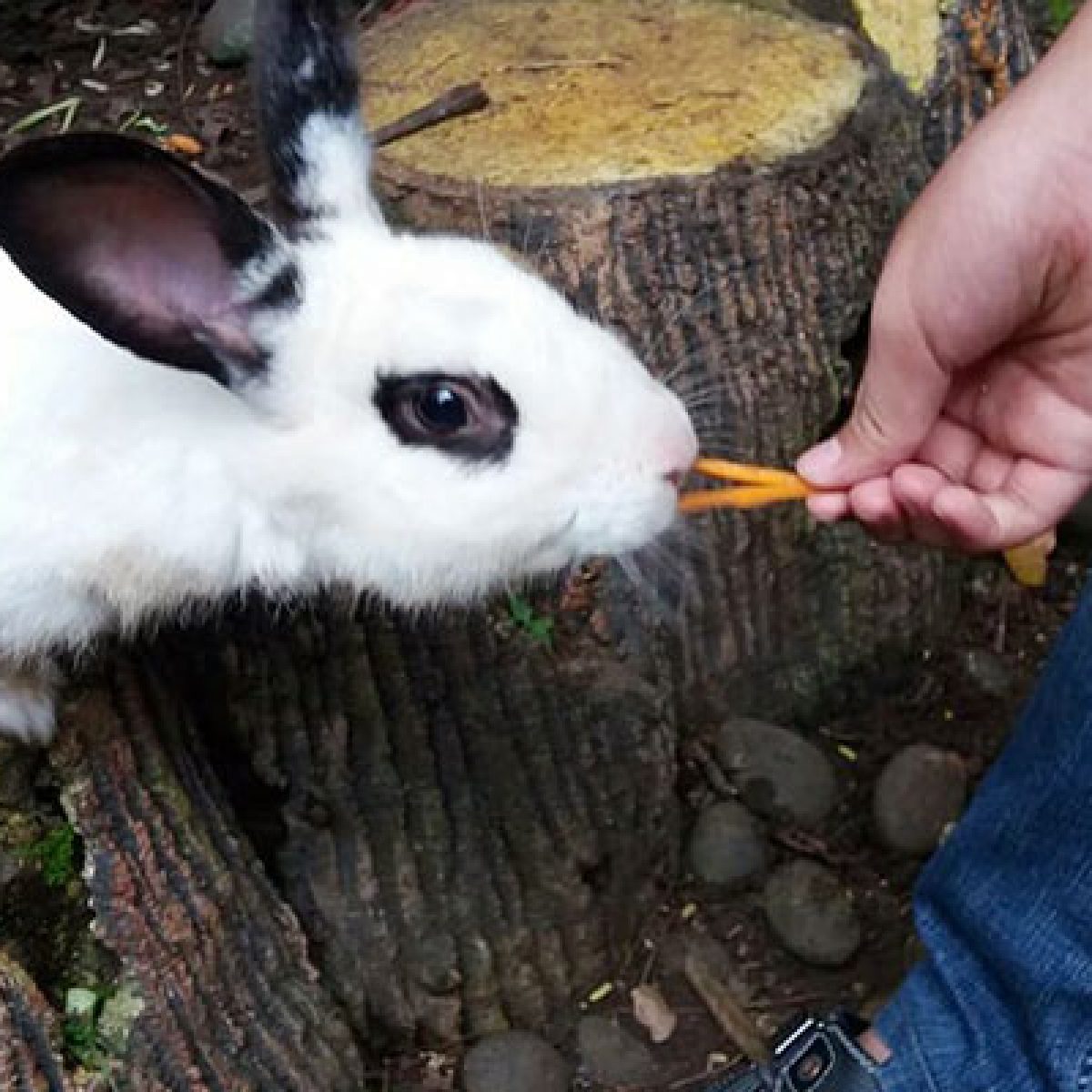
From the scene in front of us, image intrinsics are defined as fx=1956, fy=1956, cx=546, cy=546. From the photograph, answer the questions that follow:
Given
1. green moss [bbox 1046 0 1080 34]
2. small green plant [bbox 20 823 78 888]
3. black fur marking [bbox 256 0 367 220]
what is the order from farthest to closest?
green moss [bbox 1046 0 1080 34] → small green plant [bbox 20 823 78 888] → black fur marking [bbox 256 0 367 220]

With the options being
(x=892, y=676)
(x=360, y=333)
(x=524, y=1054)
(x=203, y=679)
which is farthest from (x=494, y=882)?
(x=360, y=333)

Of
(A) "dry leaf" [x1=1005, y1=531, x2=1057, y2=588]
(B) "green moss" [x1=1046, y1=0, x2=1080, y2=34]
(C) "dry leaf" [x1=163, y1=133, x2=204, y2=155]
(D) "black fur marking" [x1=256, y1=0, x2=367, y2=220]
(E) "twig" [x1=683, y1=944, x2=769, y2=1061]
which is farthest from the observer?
(B) "green moss" [x1=1046, y1=0, x2=1080, y2=34]

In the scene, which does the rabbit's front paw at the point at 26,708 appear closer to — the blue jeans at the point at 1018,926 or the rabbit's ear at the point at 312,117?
the rabbit's ear at the point at 312,117

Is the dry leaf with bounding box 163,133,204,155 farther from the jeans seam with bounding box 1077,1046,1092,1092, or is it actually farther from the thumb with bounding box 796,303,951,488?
the jeans seam with bounding box 1077,1046,1092,1092

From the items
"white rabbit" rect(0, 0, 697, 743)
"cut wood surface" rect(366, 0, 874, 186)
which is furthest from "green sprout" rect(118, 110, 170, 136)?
"white rabbit" rect(0, 0, 697, 743)

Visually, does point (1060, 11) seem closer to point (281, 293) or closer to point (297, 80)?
point (297, 80)

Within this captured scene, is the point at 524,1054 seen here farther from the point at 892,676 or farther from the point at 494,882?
the point at 892,676
